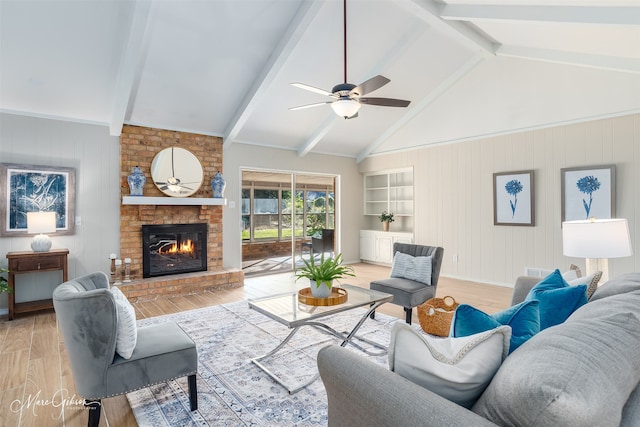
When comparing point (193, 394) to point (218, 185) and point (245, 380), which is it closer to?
point (245, 380)

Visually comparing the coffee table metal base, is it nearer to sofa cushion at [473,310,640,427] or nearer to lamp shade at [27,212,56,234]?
sofa cushion at [473,310,640,427]

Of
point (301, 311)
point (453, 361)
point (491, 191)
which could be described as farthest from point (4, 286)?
point (491, 191)

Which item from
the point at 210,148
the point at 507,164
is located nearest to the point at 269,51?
the point at 210,148

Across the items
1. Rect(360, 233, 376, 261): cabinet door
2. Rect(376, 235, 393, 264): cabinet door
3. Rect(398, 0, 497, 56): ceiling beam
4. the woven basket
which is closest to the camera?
the woven basket

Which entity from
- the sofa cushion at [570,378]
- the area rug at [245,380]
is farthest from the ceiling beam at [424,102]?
the sofa cushion at [570,378]

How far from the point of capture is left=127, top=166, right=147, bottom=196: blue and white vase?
4807mm

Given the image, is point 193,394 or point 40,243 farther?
point 40,243

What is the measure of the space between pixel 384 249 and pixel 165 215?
4399mm

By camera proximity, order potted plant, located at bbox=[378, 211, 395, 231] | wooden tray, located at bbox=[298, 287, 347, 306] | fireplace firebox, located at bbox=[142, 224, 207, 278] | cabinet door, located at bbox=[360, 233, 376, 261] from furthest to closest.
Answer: cabinet door, located at bbox=[360, 233, 376, 261]
potted plant, located at bbox=[378, 211, 395, 231]
fireplace firebox, located at bbox=[142, 224, 207, 278]
wooden tray, located at bbox=[298, 287, 347, 306]

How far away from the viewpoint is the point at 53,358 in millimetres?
2936

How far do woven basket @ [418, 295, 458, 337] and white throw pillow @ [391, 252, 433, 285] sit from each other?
0.41 m

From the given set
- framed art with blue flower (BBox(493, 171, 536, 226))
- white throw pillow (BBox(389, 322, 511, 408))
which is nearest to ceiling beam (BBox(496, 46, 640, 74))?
framed art with blue flower (BBox(493, 171, 536, 226))

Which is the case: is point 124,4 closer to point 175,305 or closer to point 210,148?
point 210,148

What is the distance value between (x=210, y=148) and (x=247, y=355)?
12.5 ft
